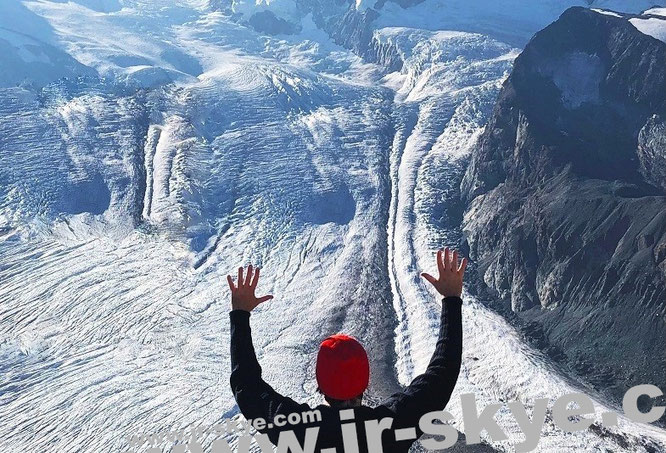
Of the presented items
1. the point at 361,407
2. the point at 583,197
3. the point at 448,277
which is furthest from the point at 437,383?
the point at 583,197

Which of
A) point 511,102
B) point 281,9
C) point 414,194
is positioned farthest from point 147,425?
point 281,9

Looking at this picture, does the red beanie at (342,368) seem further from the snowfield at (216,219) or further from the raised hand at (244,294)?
Result: the snowfield at (216,219)

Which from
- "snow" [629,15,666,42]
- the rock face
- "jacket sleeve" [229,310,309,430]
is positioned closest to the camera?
"jacket sleeve" [229,310,309,430]

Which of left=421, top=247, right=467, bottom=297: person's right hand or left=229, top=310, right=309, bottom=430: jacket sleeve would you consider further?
left=421, top=247, right=467, bottom=297: person's right hand

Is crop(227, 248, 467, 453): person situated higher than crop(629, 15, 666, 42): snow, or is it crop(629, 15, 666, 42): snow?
crop(227, 248, 467, 453): person

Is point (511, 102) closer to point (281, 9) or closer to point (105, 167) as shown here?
point (105, 167)

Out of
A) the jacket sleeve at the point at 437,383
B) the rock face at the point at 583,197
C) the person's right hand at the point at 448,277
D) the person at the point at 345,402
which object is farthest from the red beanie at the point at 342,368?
the rock face at the point at 583,197

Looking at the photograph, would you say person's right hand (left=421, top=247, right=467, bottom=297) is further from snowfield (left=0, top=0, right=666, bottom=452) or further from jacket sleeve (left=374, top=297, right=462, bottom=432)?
snowfield (left=0, top=0, right=666, bottom=452)

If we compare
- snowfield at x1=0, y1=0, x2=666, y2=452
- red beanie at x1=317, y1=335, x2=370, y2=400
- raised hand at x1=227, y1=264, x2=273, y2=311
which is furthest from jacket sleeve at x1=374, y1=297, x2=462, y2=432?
snowfield at x1=0, y1=0, x2=666, y2=452

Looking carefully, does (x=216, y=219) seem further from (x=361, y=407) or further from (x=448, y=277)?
(x=361, y=407)

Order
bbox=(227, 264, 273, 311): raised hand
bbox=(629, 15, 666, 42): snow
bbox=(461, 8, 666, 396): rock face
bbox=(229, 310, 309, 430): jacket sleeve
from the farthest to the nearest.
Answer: bbox=(629, 15, 666, 42): snow
bbox=(461, 8, 666, 396): rock face
bbox=(227, 264, 273, 311): raised hand
bbox=(229, 310, 309, 430): jacket sleeve
